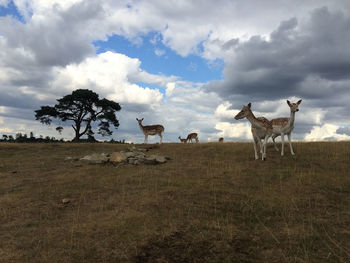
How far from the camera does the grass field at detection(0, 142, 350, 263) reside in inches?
231

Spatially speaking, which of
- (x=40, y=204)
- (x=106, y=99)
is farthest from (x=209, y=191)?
(x=106, y=99)

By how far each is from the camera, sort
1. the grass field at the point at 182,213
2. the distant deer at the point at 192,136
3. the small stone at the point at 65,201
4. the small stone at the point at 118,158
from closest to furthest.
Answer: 1. the grass field at the point at 182,213
2. the small stone at the point at 65,201
3. the small stone at the point at 118,158
4. the distant deer at the point at 192,136

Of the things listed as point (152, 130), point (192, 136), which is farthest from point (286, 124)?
point (192, 136)

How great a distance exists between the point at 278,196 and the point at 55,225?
755 cm

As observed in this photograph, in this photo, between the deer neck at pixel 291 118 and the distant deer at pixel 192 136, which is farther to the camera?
the distant deer at pixel 192 136

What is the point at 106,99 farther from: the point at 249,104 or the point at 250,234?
the point at 250,234

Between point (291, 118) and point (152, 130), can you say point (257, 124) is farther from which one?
point (152, 130)

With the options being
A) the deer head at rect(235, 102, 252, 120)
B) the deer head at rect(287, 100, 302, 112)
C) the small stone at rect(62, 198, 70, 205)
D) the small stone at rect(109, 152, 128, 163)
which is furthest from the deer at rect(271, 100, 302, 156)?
Answer: the small stone at rect(62, 198, 70, 205)

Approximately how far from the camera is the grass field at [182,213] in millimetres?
5879

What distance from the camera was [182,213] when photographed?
7852 mm

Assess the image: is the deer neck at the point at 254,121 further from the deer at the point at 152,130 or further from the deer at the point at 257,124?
the deer at the point at 152,130

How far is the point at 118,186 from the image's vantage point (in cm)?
1148

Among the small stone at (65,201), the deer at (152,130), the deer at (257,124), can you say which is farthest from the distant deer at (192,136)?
the small stone at (65,201)

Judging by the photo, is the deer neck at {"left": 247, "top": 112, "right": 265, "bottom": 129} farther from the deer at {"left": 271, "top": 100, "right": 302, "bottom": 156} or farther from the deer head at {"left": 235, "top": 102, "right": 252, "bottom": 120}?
the deer at {"left": 271, "top": 100, "right": 302, "bottom": 156}
